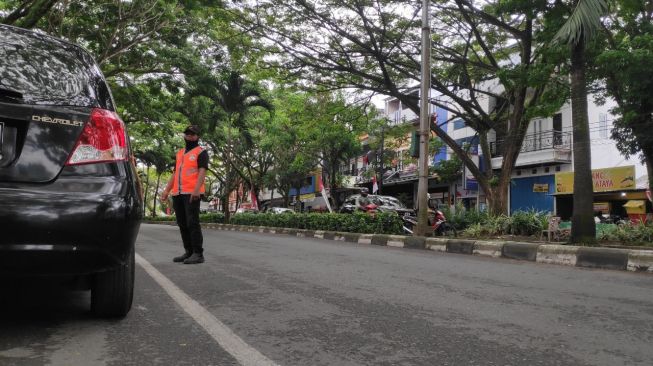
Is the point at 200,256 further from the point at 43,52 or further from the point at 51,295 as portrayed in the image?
the point at 43,52

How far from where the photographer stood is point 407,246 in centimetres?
1195

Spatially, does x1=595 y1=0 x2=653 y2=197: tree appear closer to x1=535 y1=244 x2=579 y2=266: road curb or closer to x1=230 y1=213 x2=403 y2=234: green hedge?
x1=535 y1=244 x2=579 y2=266: road curb

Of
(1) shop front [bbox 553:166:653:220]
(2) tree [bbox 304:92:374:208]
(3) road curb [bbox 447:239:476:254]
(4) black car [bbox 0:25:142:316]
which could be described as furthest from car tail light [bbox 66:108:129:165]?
(1) shop front [bbox 553:166:653:220]

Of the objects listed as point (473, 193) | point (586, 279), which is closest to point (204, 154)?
point (586, 279)

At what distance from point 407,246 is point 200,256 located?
21.1 ft

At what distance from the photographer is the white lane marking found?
8.80 ft

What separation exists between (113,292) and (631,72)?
10500 mm

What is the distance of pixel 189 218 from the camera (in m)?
6.05

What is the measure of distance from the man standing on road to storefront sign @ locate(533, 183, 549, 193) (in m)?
22.1

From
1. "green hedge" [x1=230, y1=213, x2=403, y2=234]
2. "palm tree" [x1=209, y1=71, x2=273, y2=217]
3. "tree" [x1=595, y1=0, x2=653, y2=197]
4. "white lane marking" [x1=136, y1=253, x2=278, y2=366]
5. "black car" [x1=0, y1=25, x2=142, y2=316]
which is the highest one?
"palm tree" [x1=209, y1=71, x2=273, y2=217]

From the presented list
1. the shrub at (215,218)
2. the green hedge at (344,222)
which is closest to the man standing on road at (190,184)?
the green hedge at (344,222)

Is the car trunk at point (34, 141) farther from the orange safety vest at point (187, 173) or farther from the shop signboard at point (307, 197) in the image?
the shop signboard at point (307, 197)

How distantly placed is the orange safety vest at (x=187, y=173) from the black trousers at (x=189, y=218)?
80 mm

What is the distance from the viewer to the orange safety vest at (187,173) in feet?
19.9
